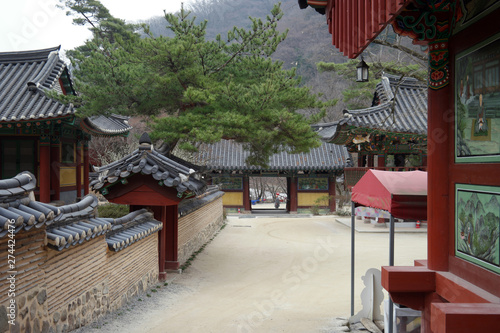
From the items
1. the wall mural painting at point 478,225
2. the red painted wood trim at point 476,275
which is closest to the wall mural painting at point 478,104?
the wall mural painting at point 478,225

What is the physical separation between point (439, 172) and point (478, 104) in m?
0.66

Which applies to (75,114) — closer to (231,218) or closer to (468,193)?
(468,193)

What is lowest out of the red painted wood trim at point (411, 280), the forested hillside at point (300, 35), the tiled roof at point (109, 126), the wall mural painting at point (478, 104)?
the red painted wood trim at point (411, 280)

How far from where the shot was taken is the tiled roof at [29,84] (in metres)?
11.8

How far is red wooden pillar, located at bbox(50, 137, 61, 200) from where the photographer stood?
13.6 metres

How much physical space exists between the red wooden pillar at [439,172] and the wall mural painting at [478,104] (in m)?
0.12

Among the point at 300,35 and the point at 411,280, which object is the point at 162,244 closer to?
the point at 411,280

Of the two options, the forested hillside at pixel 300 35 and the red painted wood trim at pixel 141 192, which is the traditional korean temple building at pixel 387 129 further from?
the red painted wood trim at pixel 141 192

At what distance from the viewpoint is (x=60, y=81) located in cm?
1531

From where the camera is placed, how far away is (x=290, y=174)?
92.3 ft

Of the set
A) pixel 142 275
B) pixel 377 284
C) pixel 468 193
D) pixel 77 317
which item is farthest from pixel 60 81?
pixel 468 193

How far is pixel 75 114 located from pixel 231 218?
14.9 metres

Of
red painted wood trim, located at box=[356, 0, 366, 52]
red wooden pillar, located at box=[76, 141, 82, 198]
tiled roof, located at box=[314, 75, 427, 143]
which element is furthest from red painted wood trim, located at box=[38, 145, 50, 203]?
red painted wood trim, located at box=[356, 0, 366, 52]

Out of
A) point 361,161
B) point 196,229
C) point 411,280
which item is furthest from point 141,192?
point 361,161
